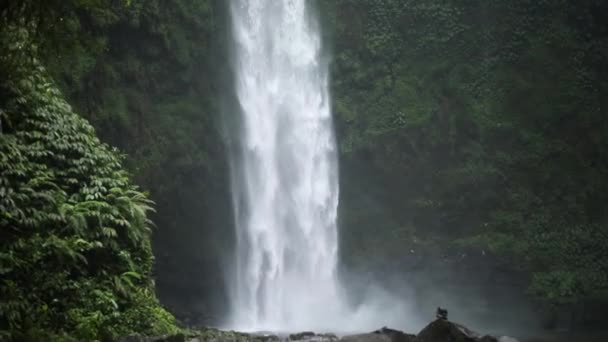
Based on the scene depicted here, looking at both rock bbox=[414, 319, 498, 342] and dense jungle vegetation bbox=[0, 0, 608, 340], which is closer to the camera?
rock bbox=[414, 319, 498, 342]

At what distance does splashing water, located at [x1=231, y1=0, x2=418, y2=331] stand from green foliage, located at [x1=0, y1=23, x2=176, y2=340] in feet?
36.8

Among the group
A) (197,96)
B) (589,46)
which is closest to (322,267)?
(197,96)

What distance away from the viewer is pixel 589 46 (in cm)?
2522

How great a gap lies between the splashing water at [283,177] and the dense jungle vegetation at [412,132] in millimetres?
697

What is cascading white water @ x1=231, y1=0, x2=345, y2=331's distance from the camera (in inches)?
872

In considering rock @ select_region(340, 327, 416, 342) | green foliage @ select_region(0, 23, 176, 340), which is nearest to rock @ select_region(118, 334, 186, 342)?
green foliage @ select_region(0, 23, 176, 340)

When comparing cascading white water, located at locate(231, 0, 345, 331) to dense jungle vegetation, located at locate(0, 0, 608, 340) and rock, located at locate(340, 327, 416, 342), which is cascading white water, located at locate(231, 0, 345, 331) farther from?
rock, located at locate(340, 327, 416, 342)

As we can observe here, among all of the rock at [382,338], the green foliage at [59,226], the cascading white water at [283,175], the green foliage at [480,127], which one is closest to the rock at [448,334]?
the rock at [382,338]

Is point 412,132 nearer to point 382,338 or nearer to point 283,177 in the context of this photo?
point 283,177

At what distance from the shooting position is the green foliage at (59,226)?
745 cm

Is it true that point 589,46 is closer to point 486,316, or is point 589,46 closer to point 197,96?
point 486,316

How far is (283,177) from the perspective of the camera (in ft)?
78.1

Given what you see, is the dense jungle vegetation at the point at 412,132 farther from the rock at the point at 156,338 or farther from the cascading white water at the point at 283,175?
the rock at the point at 156,338

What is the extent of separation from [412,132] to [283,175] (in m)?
5.43
